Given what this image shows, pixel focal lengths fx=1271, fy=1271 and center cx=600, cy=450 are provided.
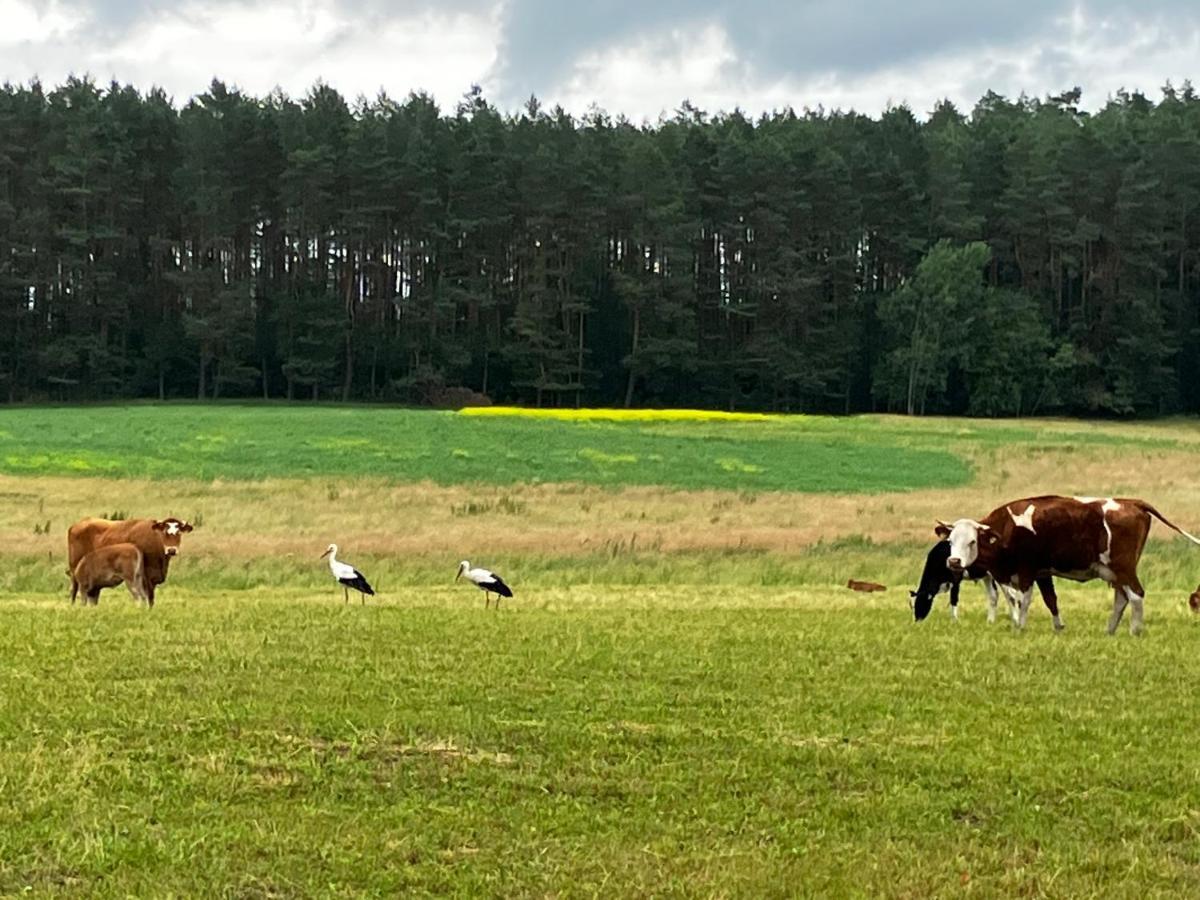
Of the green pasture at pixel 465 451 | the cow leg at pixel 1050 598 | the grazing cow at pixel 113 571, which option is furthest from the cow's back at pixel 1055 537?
the green pasture at pixel 465 451

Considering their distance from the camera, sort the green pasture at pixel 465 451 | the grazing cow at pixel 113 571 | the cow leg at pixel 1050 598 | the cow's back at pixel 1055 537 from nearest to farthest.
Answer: the cow leg at pixel 1050 598 < the cow's back at pixel 1055 537 < the grazing cow at pixel 113 571 < the green pasture at pixel 465 451

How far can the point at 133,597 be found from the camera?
16.3m

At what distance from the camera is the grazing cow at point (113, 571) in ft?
51.7

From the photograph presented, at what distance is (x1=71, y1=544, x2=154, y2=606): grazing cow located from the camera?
15.8 metres

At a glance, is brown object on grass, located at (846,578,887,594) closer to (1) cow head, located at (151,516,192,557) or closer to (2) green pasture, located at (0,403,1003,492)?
(1) cow head, located at (151,516,192,557)

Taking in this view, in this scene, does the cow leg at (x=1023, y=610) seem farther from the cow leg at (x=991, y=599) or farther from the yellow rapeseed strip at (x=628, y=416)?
the yellow rapeseed strip at (x=628, y=416)

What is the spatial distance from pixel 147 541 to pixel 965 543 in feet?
33.8

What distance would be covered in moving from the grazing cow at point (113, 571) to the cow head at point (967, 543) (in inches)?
383

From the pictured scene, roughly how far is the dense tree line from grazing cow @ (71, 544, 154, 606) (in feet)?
218

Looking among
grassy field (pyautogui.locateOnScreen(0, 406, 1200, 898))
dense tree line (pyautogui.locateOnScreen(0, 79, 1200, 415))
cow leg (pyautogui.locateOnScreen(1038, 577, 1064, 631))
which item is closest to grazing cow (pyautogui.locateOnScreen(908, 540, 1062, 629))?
grassy field (pyautogui.locateOnScreen(0, 406, 1200, 898))

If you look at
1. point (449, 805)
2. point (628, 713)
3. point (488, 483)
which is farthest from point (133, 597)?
point (488, 483)

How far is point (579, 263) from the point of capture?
3531 inches

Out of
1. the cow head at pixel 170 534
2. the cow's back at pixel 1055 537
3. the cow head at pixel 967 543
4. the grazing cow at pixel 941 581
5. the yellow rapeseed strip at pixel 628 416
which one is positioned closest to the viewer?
the cow's back at pixel 1055 537

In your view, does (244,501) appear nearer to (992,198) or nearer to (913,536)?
(913,536)
